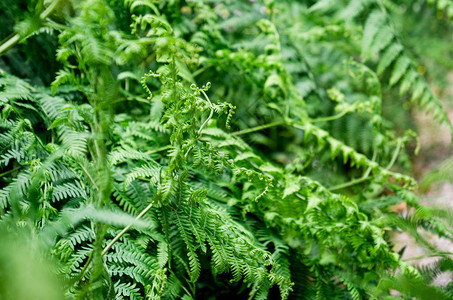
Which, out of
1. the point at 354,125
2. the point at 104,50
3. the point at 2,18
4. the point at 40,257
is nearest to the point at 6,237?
the point at 40,257

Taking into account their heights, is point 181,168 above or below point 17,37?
below

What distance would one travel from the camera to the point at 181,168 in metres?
0.98

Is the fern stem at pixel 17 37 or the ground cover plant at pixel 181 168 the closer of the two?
the ground cover plant at pixel 181 168

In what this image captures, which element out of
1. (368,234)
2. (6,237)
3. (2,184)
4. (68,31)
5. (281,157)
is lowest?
(281,157)

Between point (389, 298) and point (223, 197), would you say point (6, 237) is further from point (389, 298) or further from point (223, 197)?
point (389, 298)

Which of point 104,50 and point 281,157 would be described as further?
point 281,157

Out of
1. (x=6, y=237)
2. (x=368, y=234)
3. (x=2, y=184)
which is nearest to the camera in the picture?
(x=6, y=237)

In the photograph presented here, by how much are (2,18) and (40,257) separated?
1.23 meters

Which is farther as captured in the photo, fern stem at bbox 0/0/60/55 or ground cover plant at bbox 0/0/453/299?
fern stem at bbox 0/0/60/55

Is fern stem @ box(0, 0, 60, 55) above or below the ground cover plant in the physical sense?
above

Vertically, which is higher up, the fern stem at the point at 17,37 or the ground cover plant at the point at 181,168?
the fern stem at the point at 17,37

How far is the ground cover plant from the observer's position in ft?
2.46

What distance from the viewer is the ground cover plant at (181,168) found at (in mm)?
749

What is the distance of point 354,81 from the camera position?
2.43 metres
